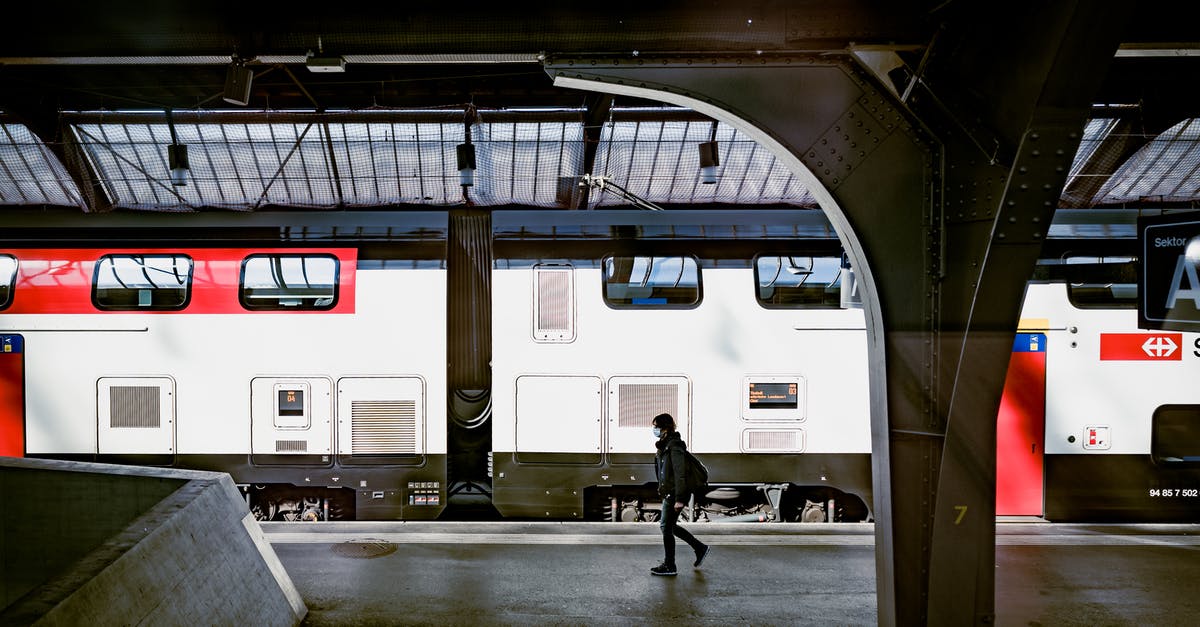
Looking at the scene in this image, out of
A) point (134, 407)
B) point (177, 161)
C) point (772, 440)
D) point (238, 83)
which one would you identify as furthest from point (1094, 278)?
point (134, 407)

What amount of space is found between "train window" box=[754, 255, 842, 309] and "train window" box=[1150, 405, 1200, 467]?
3.81 meters

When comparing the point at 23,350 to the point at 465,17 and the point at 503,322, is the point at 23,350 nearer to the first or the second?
the point at 503,322

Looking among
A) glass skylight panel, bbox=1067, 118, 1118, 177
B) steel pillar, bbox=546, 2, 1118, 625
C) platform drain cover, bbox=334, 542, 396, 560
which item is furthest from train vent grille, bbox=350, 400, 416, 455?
glass skylight panel, bbox=1067, 118, 1118, 177

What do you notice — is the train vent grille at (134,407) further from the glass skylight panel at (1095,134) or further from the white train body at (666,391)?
the glass skylight panel at (1095,134)

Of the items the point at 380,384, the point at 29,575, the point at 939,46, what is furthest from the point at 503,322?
the point at 939,46

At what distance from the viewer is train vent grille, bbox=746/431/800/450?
7.64m

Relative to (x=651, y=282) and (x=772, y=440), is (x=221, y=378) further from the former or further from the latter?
(x=772, y=440)

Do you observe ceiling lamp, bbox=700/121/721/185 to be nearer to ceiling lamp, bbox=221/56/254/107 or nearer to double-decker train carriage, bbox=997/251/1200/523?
double-decker train carriage, bbox=997/251/1200/523

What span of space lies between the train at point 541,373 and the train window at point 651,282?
2 centimetres

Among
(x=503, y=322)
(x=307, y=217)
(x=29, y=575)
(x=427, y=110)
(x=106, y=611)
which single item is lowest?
(x=29, y=575)

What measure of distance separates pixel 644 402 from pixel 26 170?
8508 mm

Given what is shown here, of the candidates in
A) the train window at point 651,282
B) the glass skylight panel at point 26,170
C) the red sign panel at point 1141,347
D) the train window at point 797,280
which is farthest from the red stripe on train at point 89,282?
the red sign panel at point 1141,347

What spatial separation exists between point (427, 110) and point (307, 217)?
2.01 m

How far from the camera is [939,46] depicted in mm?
4230
